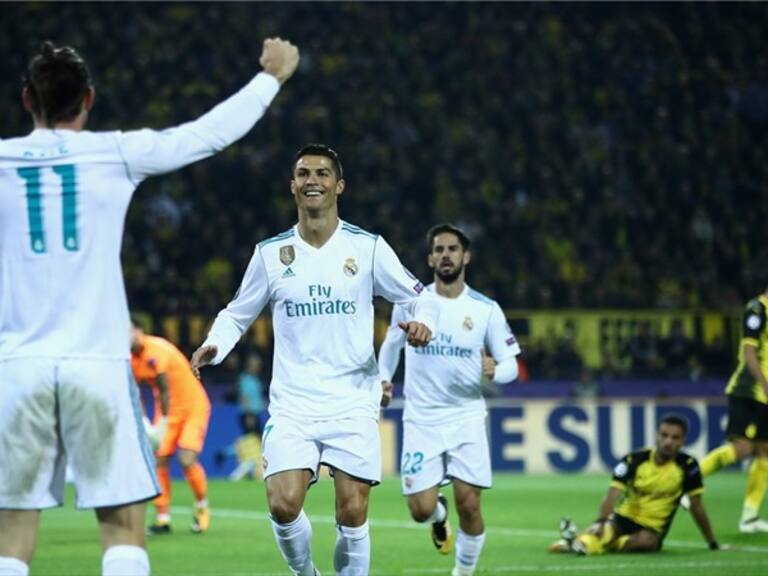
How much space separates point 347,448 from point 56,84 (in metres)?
3.02

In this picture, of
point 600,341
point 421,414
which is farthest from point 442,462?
point 600,341

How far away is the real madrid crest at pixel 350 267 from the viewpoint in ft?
25.1

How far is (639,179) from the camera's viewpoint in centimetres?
2852

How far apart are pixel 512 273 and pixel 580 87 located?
594cm

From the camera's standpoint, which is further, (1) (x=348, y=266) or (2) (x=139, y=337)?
(2) (x=139, y=337)

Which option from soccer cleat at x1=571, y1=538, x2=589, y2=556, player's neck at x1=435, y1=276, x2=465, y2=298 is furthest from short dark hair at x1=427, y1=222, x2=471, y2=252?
soccer cleat at x1=571, y1=538, x2=589, y2=556

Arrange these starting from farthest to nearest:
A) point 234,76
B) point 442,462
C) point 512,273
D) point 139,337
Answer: point 234,76 < point 512,273 < point 139,337 < point 442,462

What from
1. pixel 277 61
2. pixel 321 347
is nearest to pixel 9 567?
pixel 277 61

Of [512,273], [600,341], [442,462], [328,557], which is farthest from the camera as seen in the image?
[512,273]

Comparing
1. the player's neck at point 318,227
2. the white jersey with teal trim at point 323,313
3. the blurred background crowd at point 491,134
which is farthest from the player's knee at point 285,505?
the blurred background crowd at point 491,134

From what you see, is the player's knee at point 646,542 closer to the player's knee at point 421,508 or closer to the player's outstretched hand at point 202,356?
the player's knee at point 421,508

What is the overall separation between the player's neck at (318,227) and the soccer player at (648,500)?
436 centimetres

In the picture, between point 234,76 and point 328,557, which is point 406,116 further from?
point 328,557

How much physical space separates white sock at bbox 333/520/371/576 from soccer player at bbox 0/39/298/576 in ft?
8.18
